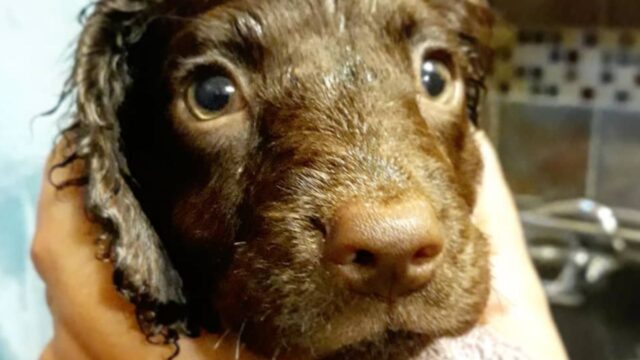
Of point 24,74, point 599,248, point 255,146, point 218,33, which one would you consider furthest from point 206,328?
point 599,248

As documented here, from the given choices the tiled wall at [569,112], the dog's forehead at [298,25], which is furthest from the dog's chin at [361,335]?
the tiled wall at [569,112]

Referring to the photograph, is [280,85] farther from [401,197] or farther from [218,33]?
[401,197]

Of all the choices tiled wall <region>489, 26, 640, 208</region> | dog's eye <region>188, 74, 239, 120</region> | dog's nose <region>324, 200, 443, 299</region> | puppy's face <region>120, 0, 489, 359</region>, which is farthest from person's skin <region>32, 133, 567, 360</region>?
tiled wall <region>489, 26, 640, 208</region>

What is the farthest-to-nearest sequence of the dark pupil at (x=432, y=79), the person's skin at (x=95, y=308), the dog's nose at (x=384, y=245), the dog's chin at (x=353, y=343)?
1. the dark pupil at (x=432, y=79)
2. the person's skin at (x=95, y=308)
3. the dog's chin at (x=353, y=343)
4. the dog's nose at (x=384, y=245)

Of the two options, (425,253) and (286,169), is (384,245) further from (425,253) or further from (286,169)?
(286,169)

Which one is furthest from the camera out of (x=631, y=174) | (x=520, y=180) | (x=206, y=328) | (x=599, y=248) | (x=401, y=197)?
(x=520, y=180)

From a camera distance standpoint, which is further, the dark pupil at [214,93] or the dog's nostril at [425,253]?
the dark pupil at [214,93]

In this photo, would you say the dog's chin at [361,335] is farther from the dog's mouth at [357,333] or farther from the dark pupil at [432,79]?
the dark pupil at [432,79]

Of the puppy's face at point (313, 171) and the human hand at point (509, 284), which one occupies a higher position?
the puppy's face at point (313, 171)
